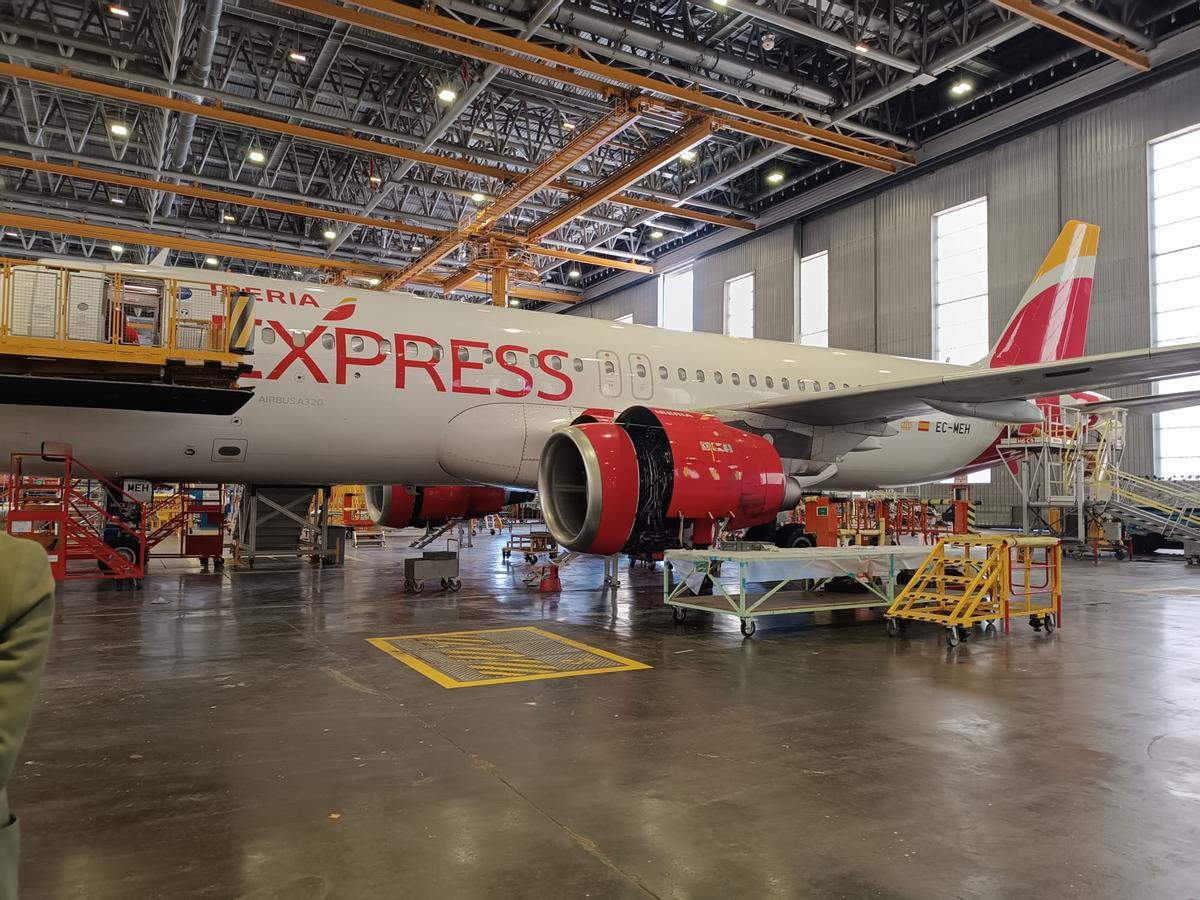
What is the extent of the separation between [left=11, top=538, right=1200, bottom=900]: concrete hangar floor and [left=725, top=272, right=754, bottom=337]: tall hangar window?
78.5 feet

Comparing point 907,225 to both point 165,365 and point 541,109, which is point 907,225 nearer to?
point 541,109

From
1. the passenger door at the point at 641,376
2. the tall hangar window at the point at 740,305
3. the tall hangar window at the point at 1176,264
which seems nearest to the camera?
the passenger door at the point at 641,376

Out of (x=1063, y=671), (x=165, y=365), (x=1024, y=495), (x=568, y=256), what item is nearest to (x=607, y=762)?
(x=1063, y=671)

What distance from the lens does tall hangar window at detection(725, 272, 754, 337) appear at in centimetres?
3045

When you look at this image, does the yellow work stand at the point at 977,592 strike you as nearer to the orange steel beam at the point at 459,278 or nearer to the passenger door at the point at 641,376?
the passenger door at the point at 641,376

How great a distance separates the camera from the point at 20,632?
1155mm

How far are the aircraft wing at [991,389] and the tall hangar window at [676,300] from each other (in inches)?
901

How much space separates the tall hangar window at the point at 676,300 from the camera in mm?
33750

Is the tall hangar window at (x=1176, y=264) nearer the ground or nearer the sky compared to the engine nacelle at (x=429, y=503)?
nearer the sky

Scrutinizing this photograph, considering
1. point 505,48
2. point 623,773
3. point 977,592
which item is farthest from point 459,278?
point 623,773

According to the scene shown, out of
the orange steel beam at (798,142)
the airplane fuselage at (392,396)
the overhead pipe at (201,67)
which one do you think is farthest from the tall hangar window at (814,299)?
the overhead pipe at (201,67)

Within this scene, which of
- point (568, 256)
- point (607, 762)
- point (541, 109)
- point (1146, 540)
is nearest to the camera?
point (607, 762)

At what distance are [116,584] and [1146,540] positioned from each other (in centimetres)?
2255

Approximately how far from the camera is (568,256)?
103 ft
